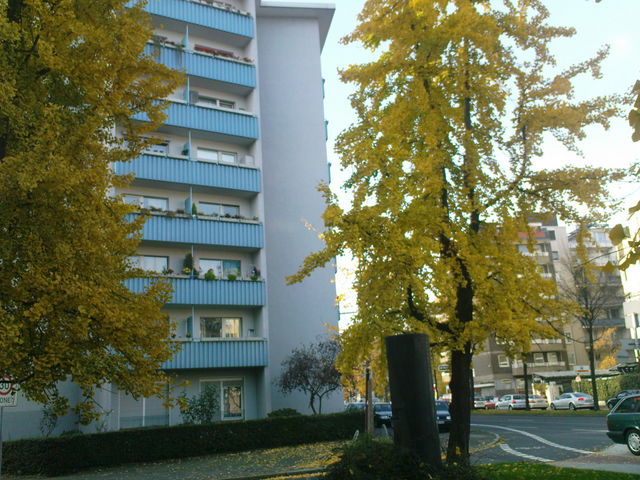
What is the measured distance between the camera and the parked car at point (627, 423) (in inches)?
619

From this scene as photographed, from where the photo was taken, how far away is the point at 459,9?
42.0ft

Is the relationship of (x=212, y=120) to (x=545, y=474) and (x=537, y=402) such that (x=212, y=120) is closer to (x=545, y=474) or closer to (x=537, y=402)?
(x=545, y=474)

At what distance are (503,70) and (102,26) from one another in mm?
8384

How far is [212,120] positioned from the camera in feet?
97.3

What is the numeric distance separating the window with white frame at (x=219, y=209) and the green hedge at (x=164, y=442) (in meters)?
10.5

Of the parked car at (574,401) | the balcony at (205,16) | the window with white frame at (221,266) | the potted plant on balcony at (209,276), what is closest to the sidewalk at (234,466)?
the potted plant on balcony at (209,276)

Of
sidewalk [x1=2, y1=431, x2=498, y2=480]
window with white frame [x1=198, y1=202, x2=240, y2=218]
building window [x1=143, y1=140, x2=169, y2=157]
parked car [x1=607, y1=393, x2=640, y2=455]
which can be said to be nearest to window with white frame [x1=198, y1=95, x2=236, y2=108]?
building window [x1=143, y1=140, x2=169, y2=157]

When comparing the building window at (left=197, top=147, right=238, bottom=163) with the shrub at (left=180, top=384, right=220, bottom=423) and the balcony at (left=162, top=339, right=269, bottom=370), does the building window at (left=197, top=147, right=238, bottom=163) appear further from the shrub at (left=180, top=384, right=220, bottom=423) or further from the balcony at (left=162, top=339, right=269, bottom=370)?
the shrub at (left=180, top=384, right=220, bottom=423)

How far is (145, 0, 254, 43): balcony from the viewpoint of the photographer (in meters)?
30.0

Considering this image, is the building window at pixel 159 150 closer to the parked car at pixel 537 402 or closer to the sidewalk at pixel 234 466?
the sidewalk at pixel 234 466

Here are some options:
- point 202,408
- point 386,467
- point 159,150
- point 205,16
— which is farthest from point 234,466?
point 205,16

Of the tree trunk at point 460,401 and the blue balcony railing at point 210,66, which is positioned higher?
the blue balcony railing at point 210,66

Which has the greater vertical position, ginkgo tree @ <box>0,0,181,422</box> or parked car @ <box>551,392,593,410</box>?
ginkgo tree @ <box>0,0,181,422</box>

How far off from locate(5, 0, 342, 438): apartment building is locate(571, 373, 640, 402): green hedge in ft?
90.0
